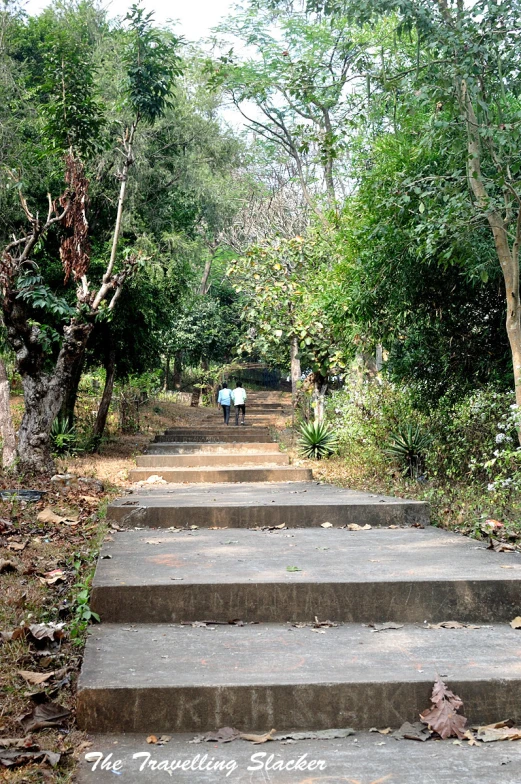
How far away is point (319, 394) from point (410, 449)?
6048 mm

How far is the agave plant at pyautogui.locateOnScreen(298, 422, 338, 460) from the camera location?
14.4 metres

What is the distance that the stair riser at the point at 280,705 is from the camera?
314 centimetres

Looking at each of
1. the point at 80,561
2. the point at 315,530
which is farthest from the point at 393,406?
the point at 80,561

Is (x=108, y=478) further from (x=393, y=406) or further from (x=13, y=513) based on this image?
(x=393, y=406)

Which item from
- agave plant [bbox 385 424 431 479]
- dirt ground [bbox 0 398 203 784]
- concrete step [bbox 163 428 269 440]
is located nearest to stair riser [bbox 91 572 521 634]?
dirt ground [bbox 0 398 203 784]

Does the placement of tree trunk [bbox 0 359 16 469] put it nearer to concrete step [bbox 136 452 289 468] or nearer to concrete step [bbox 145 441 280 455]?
concrete step [bbox 136 452 289 468]

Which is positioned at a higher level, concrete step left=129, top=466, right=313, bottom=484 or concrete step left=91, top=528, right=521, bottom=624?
concrete step left=91, top=528, right=521, bottom=624

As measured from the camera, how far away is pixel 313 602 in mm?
4273

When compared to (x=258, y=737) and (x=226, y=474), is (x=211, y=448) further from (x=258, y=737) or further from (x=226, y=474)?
(x=258, y=737)

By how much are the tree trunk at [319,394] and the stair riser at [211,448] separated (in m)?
1.27

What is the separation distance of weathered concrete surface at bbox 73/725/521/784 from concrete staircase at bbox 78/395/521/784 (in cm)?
2

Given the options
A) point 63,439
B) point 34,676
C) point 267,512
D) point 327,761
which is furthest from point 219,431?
point 327,761

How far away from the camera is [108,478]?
10945 millimetres

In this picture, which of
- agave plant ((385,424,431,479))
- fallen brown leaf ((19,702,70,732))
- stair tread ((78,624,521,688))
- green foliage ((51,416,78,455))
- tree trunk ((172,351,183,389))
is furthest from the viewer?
tree trunk ((172,351,183,389))
